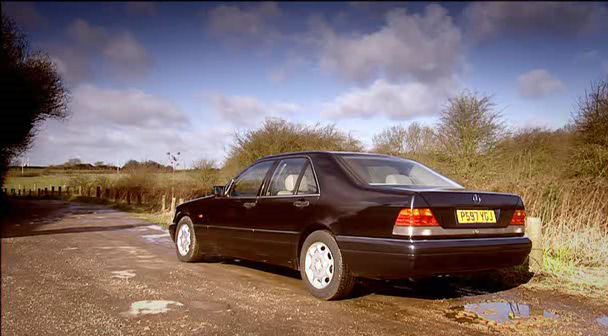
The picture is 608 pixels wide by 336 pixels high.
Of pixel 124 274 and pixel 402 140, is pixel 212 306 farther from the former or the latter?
pixel 402 140

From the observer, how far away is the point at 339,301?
466 centimetres

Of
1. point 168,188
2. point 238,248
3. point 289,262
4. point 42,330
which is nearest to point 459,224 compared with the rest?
point 289,262

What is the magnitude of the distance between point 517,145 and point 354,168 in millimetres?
16652

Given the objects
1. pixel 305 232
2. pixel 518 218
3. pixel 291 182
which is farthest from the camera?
pixel 291 182

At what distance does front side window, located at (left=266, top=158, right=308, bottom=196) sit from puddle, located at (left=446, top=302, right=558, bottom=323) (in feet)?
6.99

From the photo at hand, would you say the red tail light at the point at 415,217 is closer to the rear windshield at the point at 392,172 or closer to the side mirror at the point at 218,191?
the rear windshield at the point at 392,172

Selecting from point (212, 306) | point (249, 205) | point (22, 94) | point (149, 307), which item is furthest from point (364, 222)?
point (22, 94)

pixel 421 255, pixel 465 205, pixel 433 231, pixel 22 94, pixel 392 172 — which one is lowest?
pixel 421 255

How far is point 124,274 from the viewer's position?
591 cm

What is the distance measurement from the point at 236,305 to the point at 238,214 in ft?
5.91

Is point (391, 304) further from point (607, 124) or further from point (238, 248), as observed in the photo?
point (607, 124)

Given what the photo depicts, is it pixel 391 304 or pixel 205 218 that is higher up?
pixel 205 218

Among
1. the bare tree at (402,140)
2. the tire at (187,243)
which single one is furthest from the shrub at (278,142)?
the tire at (187,243)

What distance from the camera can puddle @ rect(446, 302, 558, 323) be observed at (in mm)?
4125
